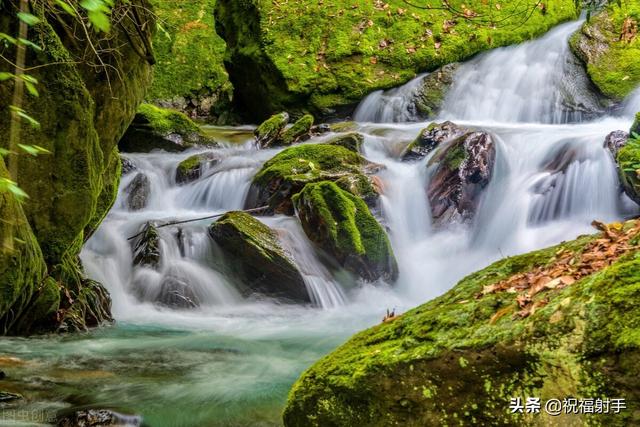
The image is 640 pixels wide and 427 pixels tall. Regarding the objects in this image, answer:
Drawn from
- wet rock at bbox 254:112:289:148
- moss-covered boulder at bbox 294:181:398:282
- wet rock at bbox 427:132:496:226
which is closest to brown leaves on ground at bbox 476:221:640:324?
moss-covered boulder at bbox 294:181:398:282

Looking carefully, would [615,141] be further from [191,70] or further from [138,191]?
[191,70]

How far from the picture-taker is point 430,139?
425 inches

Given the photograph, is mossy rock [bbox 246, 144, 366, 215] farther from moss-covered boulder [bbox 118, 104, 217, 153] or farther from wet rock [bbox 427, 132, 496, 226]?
moss-covered boulder [bbox 118, 104, 217, 153]

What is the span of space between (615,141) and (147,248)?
7.02 m

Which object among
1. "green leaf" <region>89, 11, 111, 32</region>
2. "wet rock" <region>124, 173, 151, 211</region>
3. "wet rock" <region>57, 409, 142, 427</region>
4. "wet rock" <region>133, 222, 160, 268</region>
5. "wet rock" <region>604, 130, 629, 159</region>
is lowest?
"wet rock" <region>57, 409, 142, 427</region>

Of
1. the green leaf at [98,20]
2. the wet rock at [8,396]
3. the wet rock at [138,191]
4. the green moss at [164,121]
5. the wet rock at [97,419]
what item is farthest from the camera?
the green moss at [164,121]

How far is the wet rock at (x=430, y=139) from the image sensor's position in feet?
34.9

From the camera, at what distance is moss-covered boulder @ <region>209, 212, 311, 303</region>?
758 centimetres

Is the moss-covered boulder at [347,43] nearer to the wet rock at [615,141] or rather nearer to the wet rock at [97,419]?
the wet rock at [615,141]

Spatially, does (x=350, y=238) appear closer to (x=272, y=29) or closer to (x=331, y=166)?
(x=331, y=166)

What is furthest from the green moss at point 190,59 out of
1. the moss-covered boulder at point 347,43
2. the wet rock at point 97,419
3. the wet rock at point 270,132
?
the wet rock at point 97,419

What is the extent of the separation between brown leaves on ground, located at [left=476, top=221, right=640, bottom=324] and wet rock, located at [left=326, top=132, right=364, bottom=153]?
8218 millimetres

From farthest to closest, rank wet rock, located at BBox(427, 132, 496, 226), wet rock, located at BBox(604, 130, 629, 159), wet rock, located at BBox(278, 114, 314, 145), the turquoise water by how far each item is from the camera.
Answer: wet rock, located at BBox(278, 114, 314, 145) < wet rock, located at BBox(427, 132, 496, 226) < wet rock, located at BBox(604, 130, 629, 159) < the turquoise water

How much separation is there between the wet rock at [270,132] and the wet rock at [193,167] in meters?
1.21
